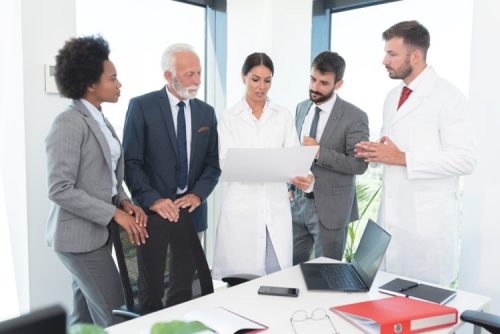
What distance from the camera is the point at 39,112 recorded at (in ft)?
7.75

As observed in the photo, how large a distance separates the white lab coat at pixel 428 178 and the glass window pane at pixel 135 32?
1.92 meters

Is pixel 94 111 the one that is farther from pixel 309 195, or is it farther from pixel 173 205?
pixel 309 195

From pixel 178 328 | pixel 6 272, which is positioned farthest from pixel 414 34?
pixel 6 272

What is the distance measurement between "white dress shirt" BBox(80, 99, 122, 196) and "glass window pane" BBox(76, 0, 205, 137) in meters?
1.01

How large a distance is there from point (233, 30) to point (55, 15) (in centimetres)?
155

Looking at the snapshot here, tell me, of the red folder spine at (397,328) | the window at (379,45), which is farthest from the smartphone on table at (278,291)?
the window at (379,45)

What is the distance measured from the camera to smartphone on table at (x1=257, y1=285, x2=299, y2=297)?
164cm

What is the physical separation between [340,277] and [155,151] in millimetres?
1111

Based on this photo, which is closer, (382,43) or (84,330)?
(84,330)

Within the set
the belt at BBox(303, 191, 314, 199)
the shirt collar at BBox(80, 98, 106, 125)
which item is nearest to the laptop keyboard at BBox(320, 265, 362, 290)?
the belt at BBox(303, 191, 314, 199)

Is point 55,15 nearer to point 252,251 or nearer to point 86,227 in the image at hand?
point 86,227

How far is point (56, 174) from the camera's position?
70.5 inches

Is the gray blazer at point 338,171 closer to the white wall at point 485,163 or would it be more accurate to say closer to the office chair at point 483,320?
the white wall at point 485,163

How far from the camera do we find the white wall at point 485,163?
242cm
